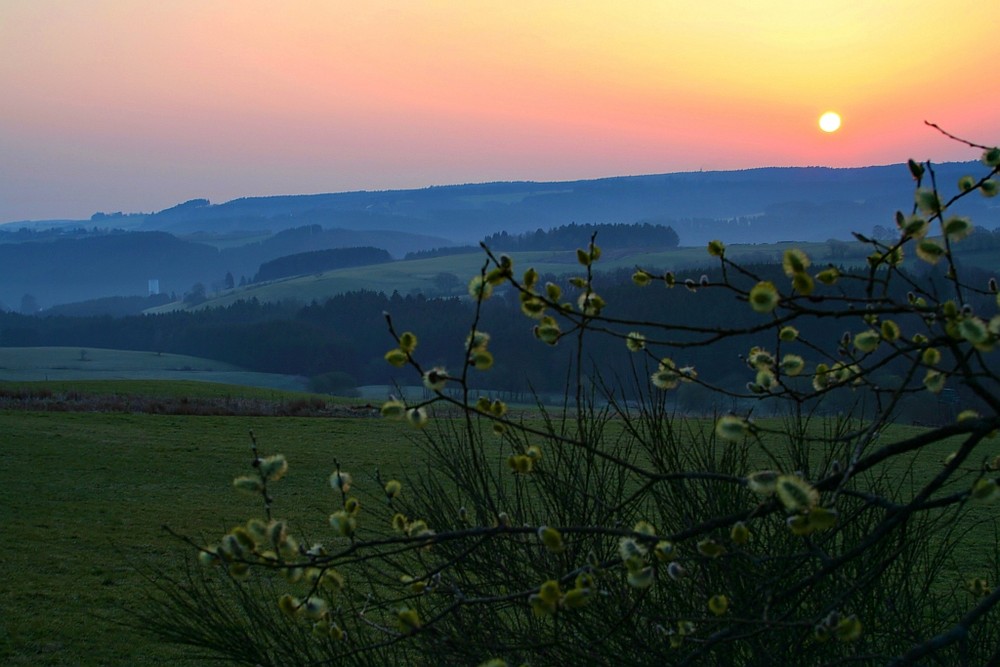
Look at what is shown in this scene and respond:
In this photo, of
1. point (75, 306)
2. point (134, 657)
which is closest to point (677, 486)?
point (134, 657)

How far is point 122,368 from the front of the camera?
84312mm

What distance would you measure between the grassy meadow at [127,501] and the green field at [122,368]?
59.4 m

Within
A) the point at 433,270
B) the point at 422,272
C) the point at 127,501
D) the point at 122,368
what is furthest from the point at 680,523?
the point at 433,270

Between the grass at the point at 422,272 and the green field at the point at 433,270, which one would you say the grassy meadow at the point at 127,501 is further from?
the grass at the point at 422,272

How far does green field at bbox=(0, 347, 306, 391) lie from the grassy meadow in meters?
59.4

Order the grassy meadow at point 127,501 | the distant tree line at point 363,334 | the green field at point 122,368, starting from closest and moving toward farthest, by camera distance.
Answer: the grassy meadow at point 127,501, the distant tree line at point 363,334, the green field at point 122,368

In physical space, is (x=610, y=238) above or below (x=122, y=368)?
above

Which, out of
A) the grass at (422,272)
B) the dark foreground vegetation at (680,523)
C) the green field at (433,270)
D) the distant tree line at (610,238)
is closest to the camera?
the dark foreground vegetation at (680,523)

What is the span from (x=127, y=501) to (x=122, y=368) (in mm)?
76235

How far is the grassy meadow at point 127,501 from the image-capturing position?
7738mm

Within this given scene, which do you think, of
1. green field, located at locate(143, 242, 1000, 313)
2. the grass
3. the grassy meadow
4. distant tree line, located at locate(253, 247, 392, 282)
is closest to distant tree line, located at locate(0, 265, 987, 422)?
green field, located at locate(143, 242, 1000, 313)

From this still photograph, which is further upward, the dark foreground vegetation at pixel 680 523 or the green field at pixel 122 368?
the dark foreground vegetation at pixel 680 523

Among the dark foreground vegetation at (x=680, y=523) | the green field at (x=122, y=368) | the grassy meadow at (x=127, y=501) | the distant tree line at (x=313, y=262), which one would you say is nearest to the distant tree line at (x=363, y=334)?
the green field at (x=122, y=368)

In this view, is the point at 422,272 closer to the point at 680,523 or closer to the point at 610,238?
the point at 610,238
